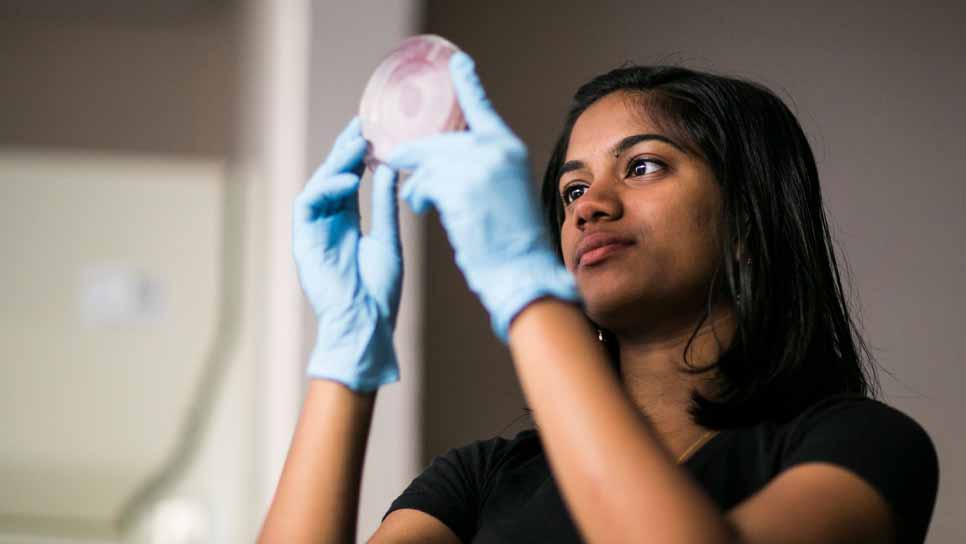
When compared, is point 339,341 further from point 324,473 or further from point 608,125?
point 608,125

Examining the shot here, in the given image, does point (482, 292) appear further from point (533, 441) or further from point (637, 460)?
point (533, 441)

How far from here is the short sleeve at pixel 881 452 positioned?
866 millimetres

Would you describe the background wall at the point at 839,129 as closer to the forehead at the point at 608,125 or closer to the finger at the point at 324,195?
the forehead at the point at 608,125

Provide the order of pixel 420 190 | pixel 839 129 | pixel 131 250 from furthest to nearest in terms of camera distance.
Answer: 1. pixel 131 250
2. pixel 839 129
3. pixel 420 190

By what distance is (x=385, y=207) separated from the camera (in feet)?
3.45

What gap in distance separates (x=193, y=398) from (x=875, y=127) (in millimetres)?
1796

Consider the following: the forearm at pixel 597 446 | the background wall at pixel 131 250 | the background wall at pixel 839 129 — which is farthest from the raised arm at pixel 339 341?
the background wall at pixel 131 250

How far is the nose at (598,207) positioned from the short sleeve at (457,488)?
0.27m

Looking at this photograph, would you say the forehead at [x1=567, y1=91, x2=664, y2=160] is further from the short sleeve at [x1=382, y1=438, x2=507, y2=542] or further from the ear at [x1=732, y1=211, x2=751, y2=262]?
the short sleeve at [x1=382, y1=438, x2=507, y2=542]

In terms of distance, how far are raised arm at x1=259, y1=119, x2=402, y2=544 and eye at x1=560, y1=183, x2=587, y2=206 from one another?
0.24 meters

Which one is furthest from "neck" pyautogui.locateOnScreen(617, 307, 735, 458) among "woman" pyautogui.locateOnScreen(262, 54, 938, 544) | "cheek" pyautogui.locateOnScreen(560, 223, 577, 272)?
"cheek" pyautogui.locateOnScreen(560, 223, 577, 272)

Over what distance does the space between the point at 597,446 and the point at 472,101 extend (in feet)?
0.95

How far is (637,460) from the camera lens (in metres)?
0.74

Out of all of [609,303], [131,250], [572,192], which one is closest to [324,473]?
[609,303]
